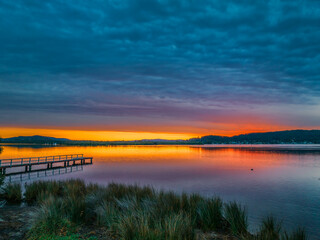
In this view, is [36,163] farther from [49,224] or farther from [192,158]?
[192,158]

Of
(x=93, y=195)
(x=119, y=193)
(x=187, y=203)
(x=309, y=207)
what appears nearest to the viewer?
(x=187, y=203)

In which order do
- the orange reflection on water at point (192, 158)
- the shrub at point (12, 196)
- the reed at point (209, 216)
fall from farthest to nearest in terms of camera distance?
the orange reflection on water at point (192, 158) → the shrub at point (12, 196) → the reed at point (209, 216)

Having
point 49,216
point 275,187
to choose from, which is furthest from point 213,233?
point 275,187

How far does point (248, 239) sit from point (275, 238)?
4.38ft

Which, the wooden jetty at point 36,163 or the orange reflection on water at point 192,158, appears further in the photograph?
the orange reflection on water at point 192,158

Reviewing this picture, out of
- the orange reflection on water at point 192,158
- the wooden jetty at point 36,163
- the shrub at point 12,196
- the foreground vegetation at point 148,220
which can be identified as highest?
the foreground vegetation at point 148,220

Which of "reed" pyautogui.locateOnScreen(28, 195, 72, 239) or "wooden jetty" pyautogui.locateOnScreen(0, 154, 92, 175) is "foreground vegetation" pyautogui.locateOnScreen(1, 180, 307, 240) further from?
"wooden jetty" pyautogui.locateOnScreen(0, 154, 92, 175)

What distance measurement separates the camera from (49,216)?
8.71m

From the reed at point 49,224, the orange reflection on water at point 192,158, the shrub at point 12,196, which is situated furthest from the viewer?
the orange reflection on water at point 192,158

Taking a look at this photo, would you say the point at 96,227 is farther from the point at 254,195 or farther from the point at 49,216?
the point at 254,195

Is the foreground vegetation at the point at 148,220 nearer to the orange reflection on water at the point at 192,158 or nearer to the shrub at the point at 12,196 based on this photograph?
the shrub at the point at 12,196

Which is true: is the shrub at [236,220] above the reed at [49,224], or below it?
below

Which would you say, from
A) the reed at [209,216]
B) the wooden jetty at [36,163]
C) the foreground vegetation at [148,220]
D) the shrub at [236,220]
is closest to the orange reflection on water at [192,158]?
the wooden jetty at [36,163]

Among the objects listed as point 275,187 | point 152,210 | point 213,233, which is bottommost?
point 275,187
